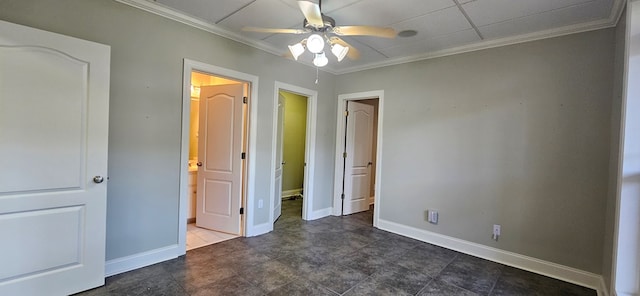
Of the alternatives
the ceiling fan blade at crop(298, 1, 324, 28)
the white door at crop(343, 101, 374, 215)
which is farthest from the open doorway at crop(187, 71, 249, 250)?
the white door at crop(343, 101, 374, 215)

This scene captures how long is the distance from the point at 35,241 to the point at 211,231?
6.22ft

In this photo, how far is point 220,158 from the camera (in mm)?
3670

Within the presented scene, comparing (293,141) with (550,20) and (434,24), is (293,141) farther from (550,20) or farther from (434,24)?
(550,20)

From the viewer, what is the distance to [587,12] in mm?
2406

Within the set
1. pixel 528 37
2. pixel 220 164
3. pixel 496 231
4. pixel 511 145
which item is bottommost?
pixel 496 231

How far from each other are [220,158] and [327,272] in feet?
6.53

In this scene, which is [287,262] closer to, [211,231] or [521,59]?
[211,231]

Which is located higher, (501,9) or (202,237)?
(501,9)

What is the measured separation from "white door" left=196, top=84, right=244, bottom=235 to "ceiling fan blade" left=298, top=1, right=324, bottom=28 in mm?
1742

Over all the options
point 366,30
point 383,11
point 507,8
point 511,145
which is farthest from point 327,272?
point 507,8

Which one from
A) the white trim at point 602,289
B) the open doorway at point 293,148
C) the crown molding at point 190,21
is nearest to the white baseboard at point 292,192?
the open doorway at point 293,148

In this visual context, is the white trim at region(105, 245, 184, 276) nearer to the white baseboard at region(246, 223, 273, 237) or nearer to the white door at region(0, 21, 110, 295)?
the white door at region(0, 21, 110, 295)

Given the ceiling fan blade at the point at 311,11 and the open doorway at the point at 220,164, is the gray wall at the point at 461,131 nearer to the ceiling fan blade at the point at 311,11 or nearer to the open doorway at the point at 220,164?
the open doorway at the point at 220,164

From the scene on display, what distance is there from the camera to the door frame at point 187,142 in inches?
115
